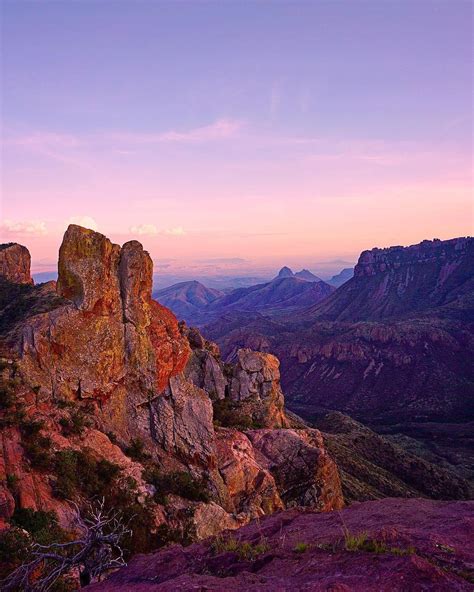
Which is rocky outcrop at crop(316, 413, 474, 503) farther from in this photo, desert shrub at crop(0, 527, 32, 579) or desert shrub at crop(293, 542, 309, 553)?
desert shrub at crop(293, 542, 309, 553)

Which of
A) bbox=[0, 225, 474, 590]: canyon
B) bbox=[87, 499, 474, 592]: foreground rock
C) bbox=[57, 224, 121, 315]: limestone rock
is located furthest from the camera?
bbox=[57, 224, 121, 315]: limestone rock

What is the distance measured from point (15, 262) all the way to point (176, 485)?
4633cm

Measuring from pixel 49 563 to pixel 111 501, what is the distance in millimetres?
6815

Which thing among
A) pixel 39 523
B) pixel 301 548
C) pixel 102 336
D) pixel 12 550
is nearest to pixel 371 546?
pixel 301 548

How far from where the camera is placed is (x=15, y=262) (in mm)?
57969

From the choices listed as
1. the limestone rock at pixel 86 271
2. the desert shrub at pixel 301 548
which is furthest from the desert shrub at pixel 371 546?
the limestone rock at pixel 86 271

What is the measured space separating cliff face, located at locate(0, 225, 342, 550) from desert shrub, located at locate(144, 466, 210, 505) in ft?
0.23

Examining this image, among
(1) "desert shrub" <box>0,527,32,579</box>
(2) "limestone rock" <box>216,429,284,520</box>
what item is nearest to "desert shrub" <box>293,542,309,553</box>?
(1) "desert shrub" <box>0,527,32,579</box>

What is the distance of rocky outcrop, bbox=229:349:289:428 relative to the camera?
126ft

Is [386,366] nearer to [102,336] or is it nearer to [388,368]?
[388,368]

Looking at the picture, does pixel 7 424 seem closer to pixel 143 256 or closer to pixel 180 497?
pixel 180 497

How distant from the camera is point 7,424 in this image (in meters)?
20.2

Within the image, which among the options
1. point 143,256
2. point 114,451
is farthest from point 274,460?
point 143,256

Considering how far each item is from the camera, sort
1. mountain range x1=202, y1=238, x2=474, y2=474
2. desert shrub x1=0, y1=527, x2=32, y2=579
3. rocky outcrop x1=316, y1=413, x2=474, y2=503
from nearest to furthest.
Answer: desert shrub x1=0, y1=527, x2=32, y2=579
rocky outcrop x1=316, y1=413, x2=474, y2=503
mountain range x1=202, y1=238, x2=474, y2=474
